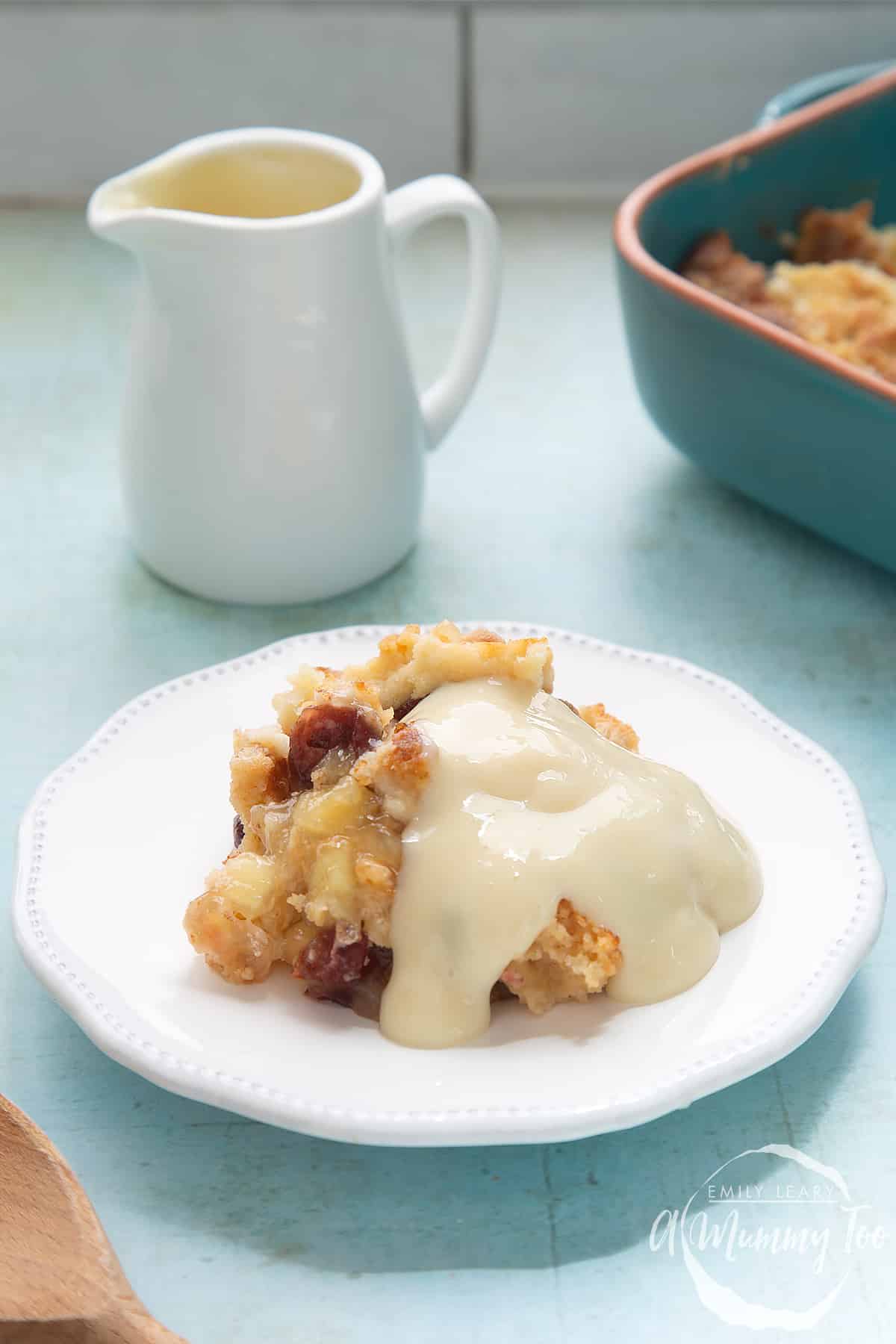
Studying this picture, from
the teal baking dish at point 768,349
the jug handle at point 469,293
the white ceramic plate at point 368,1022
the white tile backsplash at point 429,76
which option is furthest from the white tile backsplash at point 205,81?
the white ceramic plate at point 368,1022

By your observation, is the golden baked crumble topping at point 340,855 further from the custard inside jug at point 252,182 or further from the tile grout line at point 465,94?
the tile grout line at point 465,94

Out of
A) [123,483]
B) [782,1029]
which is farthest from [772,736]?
[123,483]

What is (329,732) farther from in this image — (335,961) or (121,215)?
(121,215)

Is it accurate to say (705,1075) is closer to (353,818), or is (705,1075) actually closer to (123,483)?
(353,818)

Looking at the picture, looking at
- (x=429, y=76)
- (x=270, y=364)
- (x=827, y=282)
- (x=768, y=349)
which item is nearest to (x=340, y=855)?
(x=270, y=364)

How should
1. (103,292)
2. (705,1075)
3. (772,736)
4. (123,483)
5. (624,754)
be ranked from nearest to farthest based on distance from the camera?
1. (705,1075)
2. (624,754)
3. (772,736)
4. (123,483)
5. (103,292)

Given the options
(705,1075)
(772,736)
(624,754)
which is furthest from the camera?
(772,736)
